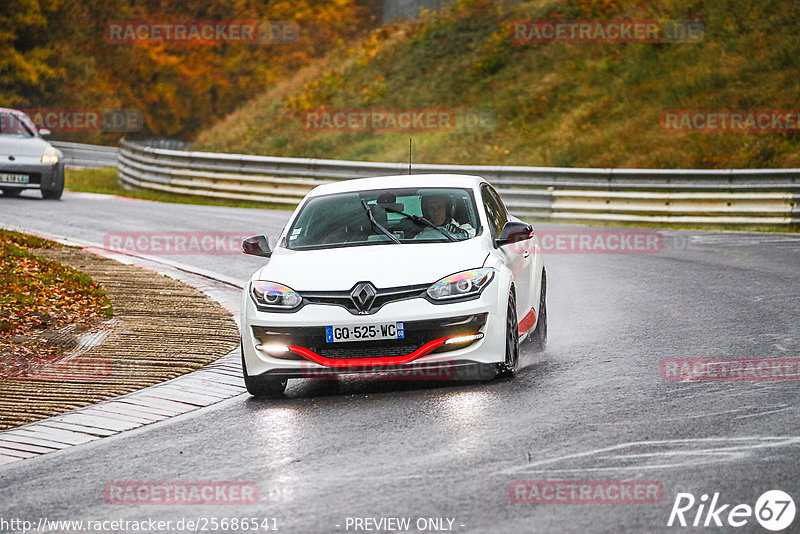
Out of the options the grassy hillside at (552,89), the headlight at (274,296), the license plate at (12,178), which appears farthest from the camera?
the grassy hillside at (552,89)

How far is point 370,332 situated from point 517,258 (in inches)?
70.1

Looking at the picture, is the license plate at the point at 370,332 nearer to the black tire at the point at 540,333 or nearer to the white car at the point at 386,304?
the white car at the point at 386,304

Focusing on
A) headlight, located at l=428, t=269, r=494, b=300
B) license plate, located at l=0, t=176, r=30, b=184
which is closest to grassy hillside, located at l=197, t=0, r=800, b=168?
license plate, located at l=0, t=176, r=30, b=184

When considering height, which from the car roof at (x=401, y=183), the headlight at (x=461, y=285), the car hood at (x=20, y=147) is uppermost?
the car roof at (x=401, y=183)

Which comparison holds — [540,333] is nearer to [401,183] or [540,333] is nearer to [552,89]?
[401,183]

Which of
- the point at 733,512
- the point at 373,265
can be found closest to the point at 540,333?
the point at 373,265

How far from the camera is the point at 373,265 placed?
8.47 meters

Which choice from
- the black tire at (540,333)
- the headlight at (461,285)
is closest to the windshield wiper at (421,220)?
the headlight at (461,285)

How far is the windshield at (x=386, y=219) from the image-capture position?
9219 millimetres

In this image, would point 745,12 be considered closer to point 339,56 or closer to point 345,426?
point 339,56

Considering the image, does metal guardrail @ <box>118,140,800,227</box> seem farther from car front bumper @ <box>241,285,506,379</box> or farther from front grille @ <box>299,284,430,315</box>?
front grille @ <box>299,284,430,315</box>

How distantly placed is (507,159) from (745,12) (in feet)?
27.7

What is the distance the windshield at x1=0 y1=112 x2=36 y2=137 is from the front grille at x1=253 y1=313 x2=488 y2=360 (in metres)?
18.1

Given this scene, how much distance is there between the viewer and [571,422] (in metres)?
7.20
